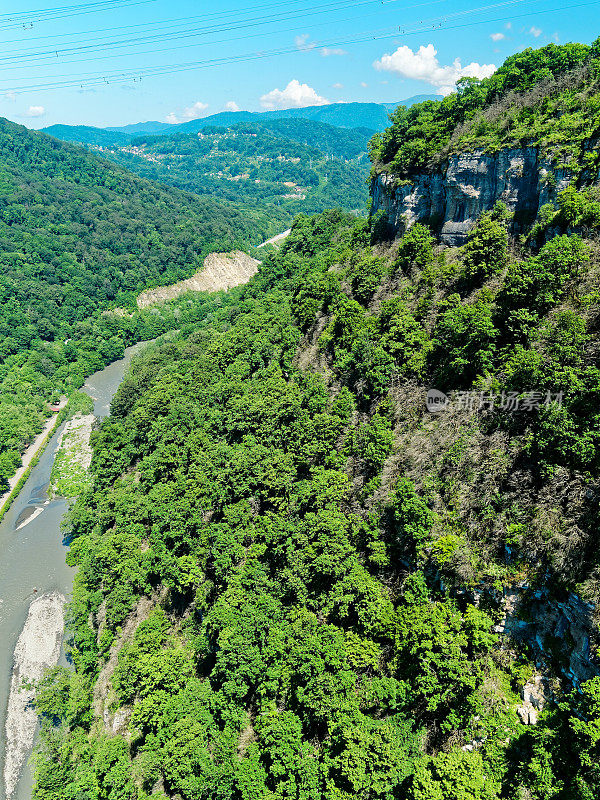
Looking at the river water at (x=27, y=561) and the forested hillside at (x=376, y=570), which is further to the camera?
the river water at (x=27, y=561)

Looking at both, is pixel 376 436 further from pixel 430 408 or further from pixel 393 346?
pixel 393 346

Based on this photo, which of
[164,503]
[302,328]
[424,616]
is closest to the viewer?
[424,616]

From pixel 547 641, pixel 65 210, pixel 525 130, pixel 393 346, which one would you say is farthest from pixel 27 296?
pixel 547 641

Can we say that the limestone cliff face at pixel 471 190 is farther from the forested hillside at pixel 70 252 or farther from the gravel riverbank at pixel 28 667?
the forested hillside at pixel 70 252

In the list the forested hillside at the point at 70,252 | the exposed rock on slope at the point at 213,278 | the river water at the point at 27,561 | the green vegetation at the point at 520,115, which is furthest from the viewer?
the exposed rock on slope at the point at 213,278

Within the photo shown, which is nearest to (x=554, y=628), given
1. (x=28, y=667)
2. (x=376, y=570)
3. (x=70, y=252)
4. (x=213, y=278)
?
(x=376, y=570)

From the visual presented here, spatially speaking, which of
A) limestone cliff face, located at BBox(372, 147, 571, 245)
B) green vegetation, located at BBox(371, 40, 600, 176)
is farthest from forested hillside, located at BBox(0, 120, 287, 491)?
green vegetation, located at BBox(371, 40, 600, 176)

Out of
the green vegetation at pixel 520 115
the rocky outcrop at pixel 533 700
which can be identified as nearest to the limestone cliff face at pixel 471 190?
the green vegetation at pixel 520 115

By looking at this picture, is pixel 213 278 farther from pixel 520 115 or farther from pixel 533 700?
pixel 533 700
